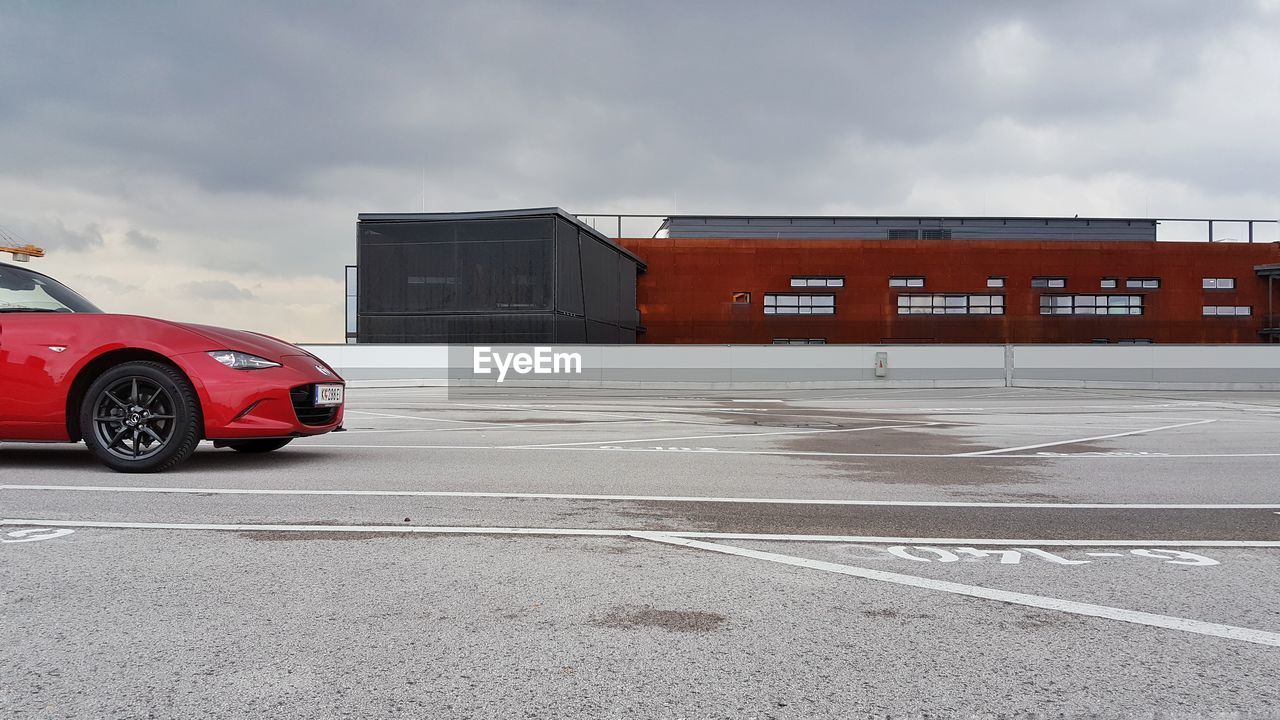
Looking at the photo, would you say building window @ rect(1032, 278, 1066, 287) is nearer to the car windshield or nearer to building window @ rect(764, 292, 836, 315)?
building window @ rect(764, 292, 836, 315)

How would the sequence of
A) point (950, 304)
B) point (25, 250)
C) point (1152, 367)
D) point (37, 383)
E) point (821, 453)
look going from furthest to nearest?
point (25, 250), point (950, 304), point (1152, 367), point (821, 453), point (37, 383)

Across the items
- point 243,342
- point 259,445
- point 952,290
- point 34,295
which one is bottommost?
point 259,445

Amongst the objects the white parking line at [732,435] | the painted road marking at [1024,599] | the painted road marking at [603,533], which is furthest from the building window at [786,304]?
the painted road marking at [1024,599]

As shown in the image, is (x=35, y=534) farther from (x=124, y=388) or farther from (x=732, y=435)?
(x=732, y=435)

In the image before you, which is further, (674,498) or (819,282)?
(819,282)

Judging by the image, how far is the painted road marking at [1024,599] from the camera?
2.82 meters

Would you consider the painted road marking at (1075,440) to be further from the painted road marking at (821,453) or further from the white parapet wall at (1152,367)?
the white parapet wall at (1152,367)

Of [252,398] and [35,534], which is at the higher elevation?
[252,398]

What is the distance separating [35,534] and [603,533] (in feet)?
8.97

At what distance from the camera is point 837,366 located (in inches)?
1137

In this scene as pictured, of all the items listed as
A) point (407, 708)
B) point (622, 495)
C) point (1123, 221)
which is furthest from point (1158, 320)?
point (407, 708)

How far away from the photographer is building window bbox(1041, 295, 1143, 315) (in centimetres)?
4319

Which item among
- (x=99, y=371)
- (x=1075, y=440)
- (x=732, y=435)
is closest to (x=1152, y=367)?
(x=1075, y=440)

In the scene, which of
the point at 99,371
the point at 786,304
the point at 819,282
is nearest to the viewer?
the point at 99,371
